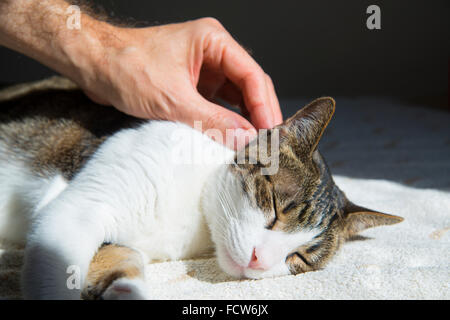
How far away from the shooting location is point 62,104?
1.53 m

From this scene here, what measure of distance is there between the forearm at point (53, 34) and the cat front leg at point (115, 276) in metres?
0.62

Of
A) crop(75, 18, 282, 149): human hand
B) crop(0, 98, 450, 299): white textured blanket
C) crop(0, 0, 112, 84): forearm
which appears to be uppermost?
crop(0, 0, 112, 84): forearm

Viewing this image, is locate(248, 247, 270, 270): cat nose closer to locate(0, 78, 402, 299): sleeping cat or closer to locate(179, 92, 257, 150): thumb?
locate(0, 78, 402, 299): sleeping cat

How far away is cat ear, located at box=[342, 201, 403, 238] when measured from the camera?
1.26 metres

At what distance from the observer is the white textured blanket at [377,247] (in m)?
0.95

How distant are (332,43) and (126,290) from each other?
3.50m

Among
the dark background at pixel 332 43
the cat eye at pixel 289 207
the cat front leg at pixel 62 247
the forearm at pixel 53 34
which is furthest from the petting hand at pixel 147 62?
the dark background at pixel 332 43

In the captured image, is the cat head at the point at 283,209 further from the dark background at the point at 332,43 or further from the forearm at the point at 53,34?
the dark background at the point at 332,43

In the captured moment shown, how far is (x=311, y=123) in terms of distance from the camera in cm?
122

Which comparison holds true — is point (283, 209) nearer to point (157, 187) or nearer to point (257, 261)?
point (257, 261)

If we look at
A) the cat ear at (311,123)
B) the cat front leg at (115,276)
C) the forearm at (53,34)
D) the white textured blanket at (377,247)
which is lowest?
the white textured blanket at (377,247)

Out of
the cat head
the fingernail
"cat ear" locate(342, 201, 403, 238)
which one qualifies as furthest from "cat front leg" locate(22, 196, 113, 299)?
"cat ear" locate(342, 201, 403, 238)

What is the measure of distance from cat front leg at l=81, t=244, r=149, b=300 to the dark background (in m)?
2.97

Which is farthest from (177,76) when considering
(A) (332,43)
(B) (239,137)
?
(A) (332,43)
